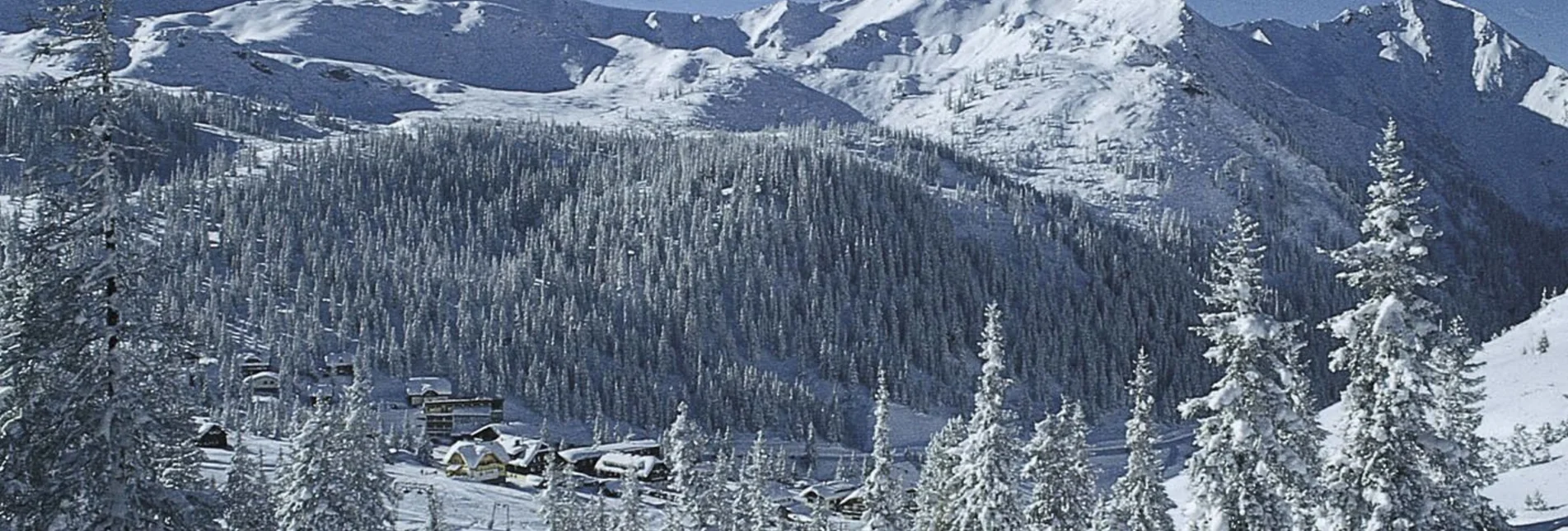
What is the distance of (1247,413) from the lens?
2414cm

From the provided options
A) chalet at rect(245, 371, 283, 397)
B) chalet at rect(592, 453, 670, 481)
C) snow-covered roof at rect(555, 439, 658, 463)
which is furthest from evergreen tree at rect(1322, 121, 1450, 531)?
chalet at rect(245, 371, 283, 397)

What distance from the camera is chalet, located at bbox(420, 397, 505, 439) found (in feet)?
502

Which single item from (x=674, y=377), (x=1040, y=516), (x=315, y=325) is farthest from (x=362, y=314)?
(x=1040, y=516)

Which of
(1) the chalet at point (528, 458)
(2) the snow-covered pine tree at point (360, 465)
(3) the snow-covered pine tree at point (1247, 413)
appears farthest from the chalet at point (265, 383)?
(3) the snow-covered pine tree at point (1247, 413)

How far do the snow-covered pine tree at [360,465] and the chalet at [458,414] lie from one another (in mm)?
112218

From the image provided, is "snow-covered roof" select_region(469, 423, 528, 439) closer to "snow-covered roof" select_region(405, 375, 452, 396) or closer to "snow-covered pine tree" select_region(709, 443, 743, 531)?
"snow-covered roof" select_region(405, 375, 452, 396)

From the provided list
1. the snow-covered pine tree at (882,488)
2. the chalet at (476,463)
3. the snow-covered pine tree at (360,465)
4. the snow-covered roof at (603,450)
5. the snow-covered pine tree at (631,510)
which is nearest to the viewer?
the snow-covered pine tree at (360,465)

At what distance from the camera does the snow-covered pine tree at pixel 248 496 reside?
143 ft

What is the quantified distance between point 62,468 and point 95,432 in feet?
2.60

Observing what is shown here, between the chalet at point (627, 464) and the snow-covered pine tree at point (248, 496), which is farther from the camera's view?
the chalet at point (627, 464)

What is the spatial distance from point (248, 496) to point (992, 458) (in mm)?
32610

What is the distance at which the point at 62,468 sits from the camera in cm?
2072

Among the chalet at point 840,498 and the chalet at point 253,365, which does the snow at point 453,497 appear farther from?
the chalet at point 253,365

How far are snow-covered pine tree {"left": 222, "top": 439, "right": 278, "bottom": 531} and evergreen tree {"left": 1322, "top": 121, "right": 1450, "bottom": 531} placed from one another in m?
31.6
